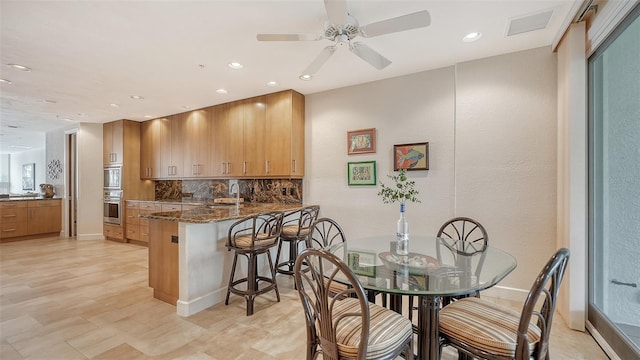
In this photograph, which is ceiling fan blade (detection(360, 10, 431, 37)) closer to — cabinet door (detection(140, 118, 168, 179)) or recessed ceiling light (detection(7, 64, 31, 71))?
recessed ceiling light (detection(7, 64, 31, 71))

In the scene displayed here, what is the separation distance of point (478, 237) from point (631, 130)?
1.53 m

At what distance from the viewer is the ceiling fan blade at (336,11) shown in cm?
173

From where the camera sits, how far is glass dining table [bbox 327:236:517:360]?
1.40 metres

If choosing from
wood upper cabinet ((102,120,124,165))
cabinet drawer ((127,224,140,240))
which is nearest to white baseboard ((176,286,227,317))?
cabinet drawer ((127,224,140,240))

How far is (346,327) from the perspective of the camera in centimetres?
141

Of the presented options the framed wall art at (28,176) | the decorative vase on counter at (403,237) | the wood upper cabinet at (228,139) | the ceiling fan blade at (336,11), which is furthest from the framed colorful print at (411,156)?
the framed wall art at (28,176)

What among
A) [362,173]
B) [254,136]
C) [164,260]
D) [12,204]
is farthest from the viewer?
[12,204]

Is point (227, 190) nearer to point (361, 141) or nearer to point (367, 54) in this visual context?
point (361, 141)

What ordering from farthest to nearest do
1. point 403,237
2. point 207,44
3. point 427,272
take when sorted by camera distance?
point 207,44
point 403,237
point 427,272

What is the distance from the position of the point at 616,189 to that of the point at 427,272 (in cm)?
181

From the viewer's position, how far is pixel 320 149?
4.20m

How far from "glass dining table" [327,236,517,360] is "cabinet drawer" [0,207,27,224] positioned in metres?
7.56

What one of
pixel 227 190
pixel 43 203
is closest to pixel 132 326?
pixel 227 190

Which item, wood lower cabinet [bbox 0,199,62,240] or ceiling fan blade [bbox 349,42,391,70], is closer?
ceiling fan blade [bbox 349,42,391,70]
